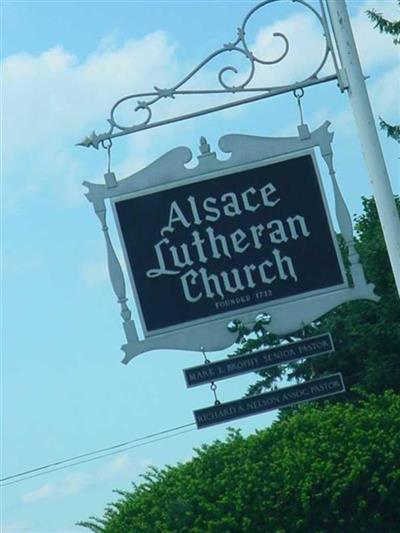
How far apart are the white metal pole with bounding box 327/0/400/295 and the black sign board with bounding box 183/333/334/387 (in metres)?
0.98

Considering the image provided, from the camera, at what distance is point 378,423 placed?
12062 mm

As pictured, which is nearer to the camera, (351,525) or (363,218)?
(351,525)

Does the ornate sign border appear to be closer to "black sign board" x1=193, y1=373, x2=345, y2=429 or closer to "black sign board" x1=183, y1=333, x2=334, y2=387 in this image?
"black sign board" x1=183, y1=333, x2=334, y2=387

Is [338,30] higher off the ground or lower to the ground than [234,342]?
higher

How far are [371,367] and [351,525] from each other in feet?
46.9

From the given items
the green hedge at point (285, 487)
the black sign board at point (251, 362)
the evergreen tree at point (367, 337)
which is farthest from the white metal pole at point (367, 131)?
the evergreen tree at point (367, 337)

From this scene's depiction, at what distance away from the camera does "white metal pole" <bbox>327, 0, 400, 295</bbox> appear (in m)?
11.2

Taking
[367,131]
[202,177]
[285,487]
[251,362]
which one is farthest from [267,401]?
[367,131]

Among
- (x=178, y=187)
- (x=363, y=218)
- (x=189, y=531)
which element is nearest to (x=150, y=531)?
(x=189, y=531)

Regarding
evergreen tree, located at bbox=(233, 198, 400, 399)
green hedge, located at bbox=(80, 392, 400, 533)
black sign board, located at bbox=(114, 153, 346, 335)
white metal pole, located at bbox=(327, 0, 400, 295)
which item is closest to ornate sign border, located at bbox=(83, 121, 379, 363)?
black sign board, located at bbox=(114, 153, 346, 335)

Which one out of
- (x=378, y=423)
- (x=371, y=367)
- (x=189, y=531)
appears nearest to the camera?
(x=189, y=531)

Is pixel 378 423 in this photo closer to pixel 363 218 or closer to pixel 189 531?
pixel 189 531

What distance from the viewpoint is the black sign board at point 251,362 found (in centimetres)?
1141

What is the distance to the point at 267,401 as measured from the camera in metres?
11.4
